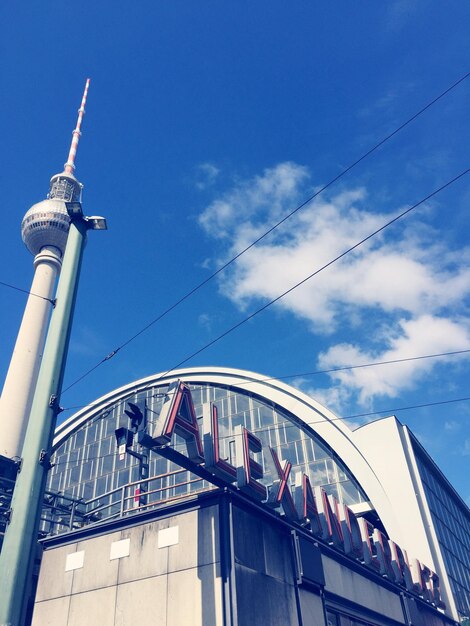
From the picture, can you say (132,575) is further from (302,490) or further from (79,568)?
(302,490)

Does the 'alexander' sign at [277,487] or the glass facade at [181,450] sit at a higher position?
the glass facade at [181,450]

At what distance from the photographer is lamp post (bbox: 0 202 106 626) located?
1150 cm

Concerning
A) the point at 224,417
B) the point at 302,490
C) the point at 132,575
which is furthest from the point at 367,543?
the point at 224,417

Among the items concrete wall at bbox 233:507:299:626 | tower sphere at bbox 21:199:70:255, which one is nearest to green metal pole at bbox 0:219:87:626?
concrete wall at bbox 233:507:299:626

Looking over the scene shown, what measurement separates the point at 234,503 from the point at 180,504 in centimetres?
184

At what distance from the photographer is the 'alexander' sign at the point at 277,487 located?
58.4 feet

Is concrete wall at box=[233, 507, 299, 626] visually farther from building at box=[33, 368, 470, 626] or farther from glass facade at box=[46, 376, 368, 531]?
glass facade at box=[46, 376, 368, 531]

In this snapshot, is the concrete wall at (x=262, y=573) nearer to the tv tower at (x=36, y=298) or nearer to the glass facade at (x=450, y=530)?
the glass facade at (x=450, y=530)

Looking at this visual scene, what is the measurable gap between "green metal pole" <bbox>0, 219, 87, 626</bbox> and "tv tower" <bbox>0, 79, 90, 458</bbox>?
3348 cm

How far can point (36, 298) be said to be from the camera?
62625mm

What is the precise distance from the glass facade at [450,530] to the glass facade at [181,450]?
19.4 feet

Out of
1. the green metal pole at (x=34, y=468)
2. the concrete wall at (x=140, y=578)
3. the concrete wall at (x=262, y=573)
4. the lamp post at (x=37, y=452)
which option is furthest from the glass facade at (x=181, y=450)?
the green metal pole at (x=34, y=468)

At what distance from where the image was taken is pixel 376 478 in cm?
3828

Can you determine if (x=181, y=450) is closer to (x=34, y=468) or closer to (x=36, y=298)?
(x=36, y=298)
